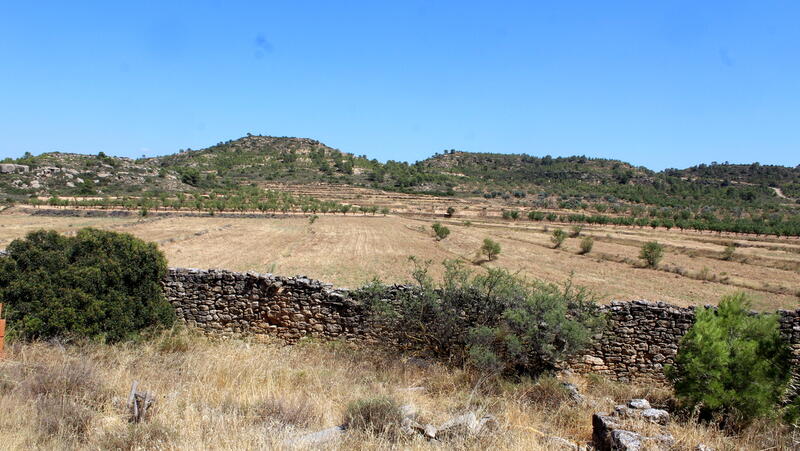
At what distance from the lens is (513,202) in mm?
102312

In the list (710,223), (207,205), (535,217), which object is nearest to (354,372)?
(535,217)

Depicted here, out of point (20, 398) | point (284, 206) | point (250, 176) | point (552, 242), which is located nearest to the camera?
point (20, 398)

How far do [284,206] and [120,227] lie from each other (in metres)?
31.5

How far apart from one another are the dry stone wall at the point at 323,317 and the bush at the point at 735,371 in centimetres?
312

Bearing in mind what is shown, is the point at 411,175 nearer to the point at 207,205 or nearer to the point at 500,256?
the point at 207,205

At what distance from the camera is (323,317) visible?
35.7ft

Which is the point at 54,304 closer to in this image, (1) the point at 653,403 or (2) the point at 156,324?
(2) the point at 156,324

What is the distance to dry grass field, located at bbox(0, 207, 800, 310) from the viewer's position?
88.7 feet

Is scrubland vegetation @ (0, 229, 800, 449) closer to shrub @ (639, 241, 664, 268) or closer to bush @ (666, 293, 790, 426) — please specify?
bush @ (666, 293, 790, 426)

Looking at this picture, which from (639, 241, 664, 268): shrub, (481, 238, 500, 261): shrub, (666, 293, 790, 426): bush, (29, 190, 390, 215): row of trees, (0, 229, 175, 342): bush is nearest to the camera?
(666, 293, 790, 426): bush

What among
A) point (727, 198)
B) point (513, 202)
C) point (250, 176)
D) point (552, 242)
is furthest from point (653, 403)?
point (250, 176)

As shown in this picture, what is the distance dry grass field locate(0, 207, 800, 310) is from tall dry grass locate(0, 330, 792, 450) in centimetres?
1142

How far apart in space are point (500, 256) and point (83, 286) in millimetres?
32613

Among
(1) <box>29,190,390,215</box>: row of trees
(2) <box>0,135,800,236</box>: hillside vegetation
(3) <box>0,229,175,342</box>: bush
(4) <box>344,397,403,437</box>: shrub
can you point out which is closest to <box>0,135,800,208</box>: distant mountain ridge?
(2) <box>0,135,800,236</box>: hillside vegetation
